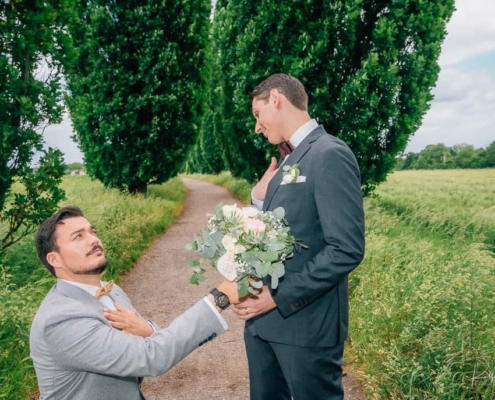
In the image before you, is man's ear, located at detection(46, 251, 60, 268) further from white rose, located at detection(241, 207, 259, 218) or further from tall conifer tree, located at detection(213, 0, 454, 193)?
tall conifer tree, located at detection(213, 0, 454, 193)

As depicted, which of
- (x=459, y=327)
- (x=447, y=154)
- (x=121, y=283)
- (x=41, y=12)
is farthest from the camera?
(x=447, y=154)

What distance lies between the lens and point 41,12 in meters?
5.85

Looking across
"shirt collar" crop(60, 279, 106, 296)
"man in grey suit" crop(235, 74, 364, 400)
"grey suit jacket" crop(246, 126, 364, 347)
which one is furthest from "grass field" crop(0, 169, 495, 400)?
"shirt collar" crop(60, 279, 106, 296)

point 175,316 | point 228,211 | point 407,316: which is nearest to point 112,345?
point 228,211

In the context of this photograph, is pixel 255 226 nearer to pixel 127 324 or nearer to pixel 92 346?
pixel 127 324

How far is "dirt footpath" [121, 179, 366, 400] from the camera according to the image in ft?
14.4

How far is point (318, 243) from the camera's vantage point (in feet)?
7.79

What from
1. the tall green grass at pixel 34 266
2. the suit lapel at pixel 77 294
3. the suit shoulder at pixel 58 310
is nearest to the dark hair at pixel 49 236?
the suit lapel at pixel 77 294

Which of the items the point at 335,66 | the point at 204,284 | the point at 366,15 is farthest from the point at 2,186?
the point at 366,15

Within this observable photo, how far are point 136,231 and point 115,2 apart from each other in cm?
826

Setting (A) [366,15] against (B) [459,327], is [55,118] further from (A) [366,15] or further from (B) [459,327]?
(A) [366,15]

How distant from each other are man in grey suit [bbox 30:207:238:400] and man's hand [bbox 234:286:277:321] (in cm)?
9

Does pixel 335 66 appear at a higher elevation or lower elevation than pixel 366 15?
lower

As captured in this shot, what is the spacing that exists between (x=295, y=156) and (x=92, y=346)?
1.54 m
